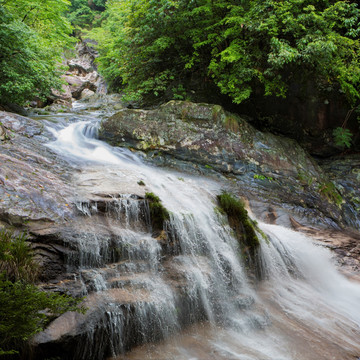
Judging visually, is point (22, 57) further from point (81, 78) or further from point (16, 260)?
point (81, 78)

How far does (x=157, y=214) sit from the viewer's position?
210 inches

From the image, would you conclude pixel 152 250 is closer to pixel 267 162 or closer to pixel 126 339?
pixel 126 339

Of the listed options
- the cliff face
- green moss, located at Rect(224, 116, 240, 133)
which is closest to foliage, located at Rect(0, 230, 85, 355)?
the cliff face

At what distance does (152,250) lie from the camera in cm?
471

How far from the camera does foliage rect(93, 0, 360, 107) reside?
8.96m

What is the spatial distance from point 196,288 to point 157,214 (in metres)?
1.46

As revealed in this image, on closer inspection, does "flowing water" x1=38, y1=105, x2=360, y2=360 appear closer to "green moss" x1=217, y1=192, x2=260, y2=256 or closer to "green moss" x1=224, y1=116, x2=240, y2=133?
"green moss" x1=217, y1=192, x2=260, y2=256

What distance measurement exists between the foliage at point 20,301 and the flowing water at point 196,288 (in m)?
0.60

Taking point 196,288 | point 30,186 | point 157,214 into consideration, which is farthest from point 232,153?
point 30,186

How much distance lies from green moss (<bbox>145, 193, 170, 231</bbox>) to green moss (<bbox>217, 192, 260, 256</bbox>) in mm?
1675

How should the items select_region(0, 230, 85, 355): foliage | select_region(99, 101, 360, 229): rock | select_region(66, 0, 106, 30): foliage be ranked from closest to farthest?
select_region(0, 230, 85, 355): foliage, select_region(99, 101, 360, 229): rock, select_region(66, 0, 106, 30): foliage

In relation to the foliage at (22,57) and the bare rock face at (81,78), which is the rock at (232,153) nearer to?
the foliage at (22,57)

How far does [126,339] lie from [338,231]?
715 centimetres

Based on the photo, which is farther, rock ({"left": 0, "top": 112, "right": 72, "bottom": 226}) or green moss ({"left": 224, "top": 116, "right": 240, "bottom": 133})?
green moss ({"left": 224, "top": 116, "right": 240, "bottom": 133})
